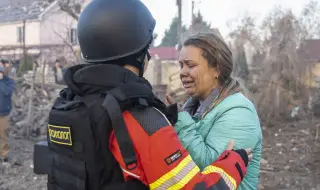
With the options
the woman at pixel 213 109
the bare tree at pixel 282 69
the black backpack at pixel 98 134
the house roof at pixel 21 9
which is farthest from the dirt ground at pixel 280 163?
the house roof at pixel 21 9

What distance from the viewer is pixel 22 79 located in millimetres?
14961

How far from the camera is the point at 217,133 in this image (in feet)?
6.39

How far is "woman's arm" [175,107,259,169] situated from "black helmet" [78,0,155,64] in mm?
417

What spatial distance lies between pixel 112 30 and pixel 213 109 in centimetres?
72

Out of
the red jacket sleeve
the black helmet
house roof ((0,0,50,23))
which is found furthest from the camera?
house roof ((0,0,50,23))

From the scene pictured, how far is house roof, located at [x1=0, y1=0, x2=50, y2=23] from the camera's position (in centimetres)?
3319

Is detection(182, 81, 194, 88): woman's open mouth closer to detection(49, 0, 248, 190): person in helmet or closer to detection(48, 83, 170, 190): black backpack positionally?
detection(49, 0, 248, 190): person in helmet

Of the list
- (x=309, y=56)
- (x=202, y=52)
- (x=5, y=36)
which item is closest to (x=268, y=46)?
(x=309, y=56)

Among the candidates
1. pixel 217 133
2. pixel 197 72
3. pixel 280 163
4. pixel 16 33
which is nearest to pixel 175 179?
pixel 217 133

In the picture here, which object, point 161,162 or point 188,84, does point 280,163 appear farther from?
point 161,162

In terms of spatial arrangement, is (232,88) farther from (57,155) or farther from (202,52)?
(57,155)

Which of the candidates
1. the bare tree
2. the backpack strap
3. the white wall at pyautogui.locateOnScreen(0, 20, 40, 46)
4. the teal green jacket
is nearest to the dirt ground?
the bare tree

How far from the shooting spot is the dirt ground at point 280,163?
723cm

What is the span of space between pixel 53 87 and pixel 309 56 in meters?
9.52
